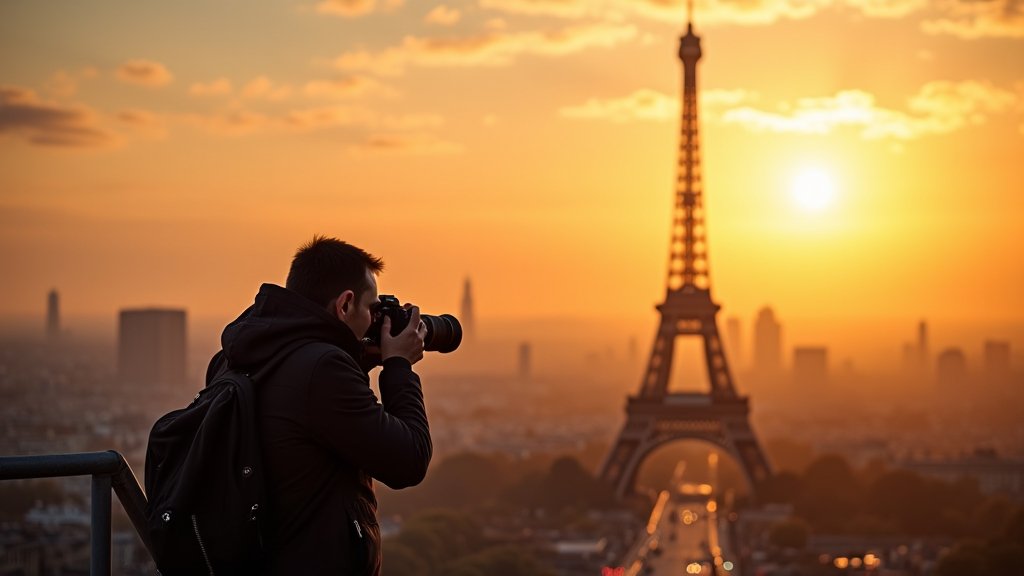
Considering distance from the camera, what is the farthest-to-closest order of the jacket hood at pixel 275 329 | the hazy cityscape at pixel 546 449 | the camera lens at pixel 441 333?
the hazy cityscape at pixel 546 449
the camera lens at pixel 441 333
the jacket hood at pixel 275 329

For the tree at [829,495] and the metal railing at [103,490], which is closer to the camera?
the metal railing at [103,490]

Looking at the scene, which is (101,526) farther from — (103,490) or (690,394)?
(690,394)

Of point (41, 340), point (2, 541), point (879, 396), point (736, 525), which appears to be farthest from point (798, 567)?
point (879, 396)

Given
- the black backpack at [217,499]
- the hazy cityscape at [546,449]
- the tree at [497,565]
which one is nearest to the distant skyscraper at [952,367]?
the hazy cityscape at [546,449]

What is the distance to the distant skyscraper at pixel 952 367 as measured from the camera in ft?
387

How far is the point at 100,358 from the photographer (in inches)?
2304

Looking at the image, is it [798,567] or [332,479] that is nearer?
[332,479]

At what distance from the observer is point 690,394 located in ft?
159

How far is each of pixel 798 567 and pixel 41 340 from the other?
2582cm

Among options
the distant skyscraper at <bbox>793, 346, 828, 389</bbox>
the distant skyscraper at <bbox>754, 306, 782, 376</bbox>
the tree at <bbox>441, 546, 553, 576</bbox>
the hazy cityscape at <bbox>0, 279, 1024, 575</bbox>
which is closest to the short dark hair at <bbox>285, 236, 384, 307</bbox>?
the hazy cityscape at <bbox>0, 279, 1024, 575</bbox>

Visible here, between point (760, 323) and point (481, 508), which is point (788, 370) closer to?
point (760, 323)

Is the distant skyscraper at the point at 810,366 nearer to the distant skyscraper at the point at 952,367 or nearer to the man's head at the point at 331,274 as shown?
the distant skyscraper at the point at 952,367

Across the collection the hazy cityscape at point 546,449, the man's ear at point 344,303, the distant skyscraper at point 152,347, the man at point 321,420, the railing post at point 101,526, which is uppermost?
the man's ear at point 344,303

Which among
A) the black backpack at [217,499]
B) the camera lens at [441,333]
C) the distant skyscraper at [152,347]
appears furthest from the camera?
the distant skyscraper at [152,347]
